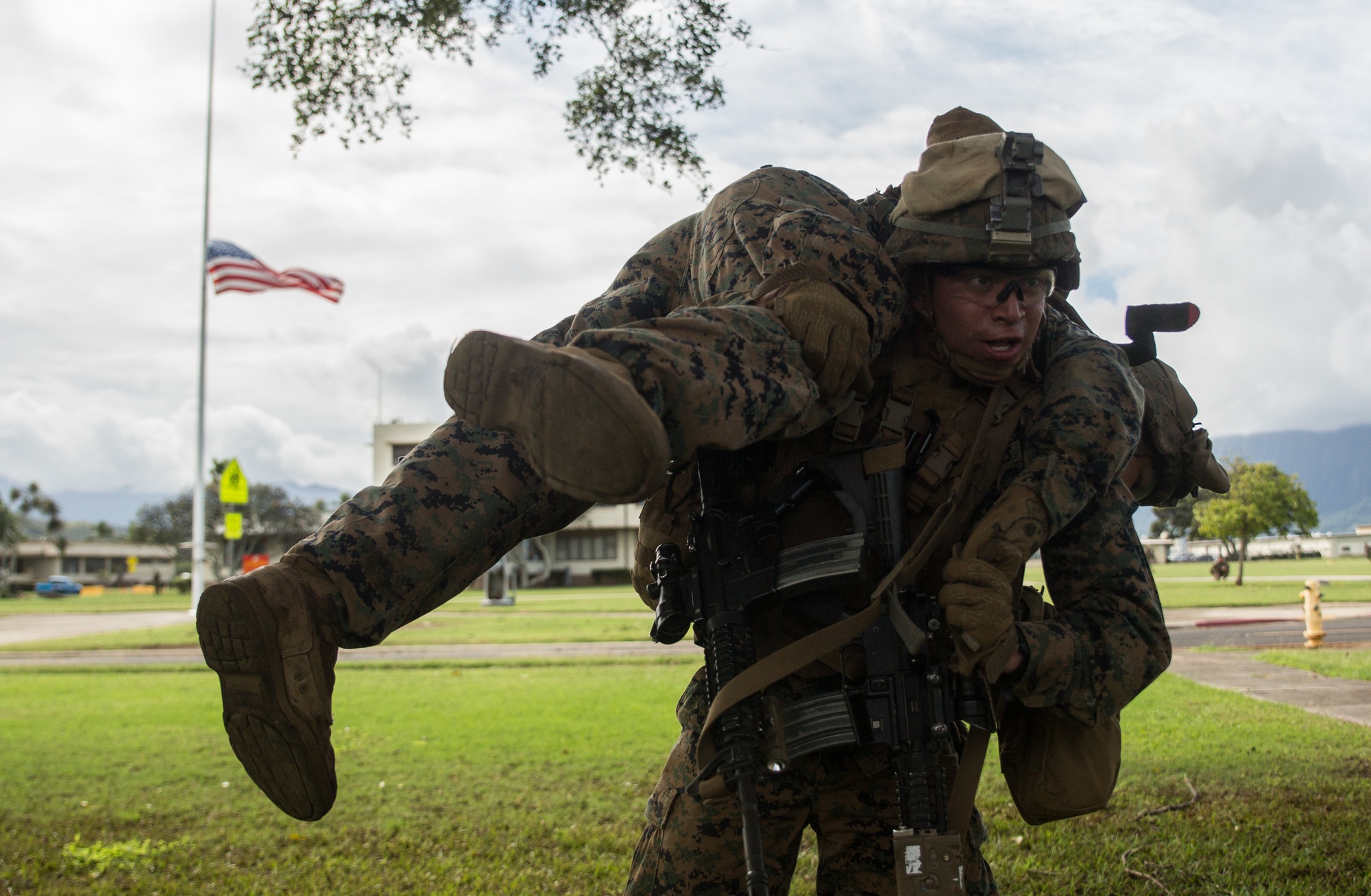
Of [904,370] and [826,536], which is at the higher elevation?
[904,370]

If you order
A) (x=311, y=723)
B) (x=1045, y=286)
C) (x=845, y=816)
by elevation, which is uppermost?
(x=1045, y=286)

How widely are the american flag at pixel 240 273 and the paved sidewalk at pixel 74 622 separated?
25.3ft

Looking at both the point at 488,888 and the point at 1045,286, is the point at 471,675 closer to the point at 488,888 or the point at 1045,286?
the point at 488,888

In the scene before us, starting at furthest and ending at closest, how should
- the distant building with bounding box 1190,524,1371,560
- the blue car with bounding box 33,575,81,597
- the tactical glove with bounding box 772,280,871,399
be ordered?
1. the distant building with bounding box 1190,524,1371,560
2. the blue car with bounding box 33,575,81,597
3. the tactical glove with bounding box 772,280,871,399

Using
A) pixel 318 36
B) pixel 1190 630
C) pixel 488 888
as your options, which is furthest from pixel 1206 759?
pixel 1190 630

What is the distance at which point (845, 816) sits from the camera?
9.68ft

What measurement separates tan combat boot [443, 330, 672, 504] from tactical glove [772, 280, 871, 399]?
0.50 m

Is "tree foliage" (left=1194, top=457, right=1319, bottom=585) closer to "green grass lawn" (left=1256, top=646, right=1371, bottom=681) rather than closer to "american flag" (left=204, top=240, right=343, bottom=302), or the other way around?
"green grass lawn" (left=1256, top=646, right=1371, bottom=681)

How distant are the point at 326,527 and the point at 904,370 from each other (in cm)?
152

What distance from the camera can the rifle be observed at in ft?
8.75

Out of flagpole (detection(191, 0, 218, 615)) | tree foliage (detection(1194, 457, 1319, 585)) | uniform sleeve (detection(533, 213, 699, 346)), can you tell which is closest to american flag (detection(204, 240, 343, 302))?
flagpole (detection(191, 0, 218, 615))

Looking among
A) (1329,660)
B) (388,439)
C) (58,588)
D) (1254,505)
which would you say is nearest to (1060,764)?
(1329,660)

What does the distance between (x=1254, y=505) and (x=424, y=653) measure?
27876 mm

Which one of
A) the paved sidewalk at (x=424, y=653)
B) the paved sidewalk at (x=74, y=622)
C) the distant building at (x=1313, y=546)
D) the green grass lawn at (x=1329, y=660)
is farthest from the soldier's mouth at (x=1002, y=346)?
the distant building at (x=1313, y=546)
